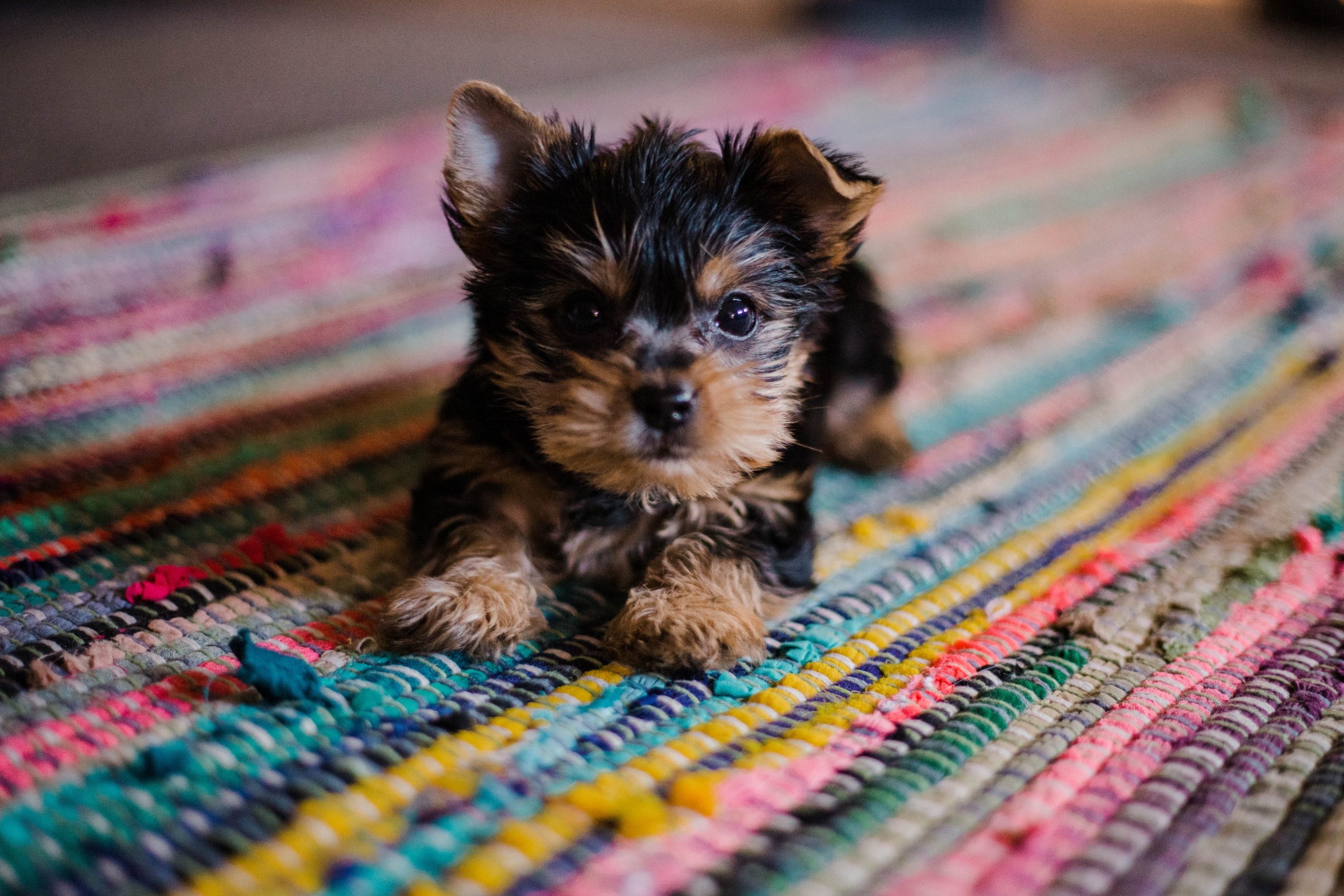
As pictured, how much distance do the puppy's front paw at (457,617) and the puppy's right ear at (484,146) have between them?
2.14 feet

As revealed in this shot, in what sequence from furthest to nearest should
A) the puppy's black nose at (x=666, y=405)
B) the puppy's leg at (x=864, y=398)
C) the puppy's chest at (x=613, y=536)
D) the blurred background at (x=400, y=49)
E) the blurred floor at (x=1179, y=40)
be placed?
the blurred floor at (x=1179, y=40), the blurred background at (x=400, y=49), the puppy's leg at (x=864, y=398), the puppy's chest at (x=613, y=536), the puppy's black nose at (x=666, y=405)

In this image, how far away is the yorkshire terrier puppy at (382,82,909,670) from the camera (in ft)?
5.42

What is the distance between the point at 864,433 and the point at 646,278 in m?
0.96

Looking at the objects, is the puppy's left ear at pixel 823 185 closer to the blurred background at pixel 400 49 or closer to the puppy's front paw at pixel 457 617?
the puppy's front paw at pixel 457 617

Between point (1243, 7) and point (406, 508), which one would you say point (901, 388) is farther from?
point (1243, 7)

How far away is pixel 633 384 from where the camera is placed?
5.37ft

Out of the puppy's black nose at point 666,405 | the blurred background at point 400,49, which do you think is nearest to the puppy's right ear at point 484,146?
the puppy's black nose at point 666,405

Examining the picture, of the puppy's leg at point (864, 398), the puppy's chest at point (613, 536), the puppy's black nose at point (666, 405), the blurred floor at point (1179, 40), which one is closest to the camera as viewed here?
the puppy's black nose at point (666, 405)

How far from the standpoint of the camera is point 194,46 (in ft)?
21.5

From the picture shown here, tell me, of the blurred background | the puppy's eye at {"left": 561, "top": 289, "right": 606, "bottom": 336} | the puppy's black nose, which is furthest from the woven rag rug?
the blurred background

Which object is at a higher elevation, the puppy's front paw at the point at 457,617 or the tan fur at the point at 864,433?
the tan fur at the point at 864,433

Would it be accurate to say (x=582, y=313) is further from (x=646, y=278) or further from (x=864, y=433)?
(x=864, y=433)

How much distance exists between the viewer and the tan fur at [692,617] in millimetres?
1623

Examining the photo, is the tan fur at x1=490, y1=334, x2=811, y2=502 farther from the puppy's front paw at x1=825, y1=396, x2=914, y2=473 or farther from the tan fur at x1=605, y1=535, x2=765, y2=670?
the puppy's front paw at x1=825, y1=396, x2=914, y2=473
